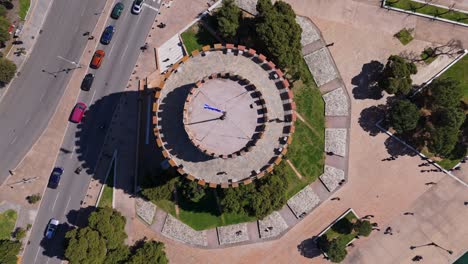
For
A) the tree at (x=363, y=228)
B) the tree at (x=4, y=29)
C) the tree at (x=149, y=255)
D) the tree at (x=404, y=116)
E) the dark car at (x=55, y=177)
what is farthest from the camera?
the dark car at (x=55, y=177)

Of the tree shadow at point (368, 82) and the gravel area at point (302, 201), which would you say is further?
the tree shadow at point (368, 82)

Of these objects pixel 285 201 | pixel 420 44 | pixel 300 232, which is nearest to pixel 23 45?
pixel 285 201

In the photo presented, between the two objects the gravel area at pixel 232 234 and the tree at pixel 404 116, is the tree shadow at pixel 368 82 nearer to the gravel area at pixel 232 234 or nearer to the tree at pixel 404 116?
the tree at pixel 404 116

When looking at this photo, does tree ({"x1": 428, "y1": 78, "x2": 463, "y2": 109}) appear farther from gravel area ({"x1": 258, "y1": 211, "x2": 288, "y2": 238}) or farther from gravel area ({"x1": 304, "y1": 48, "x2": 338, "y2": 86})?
gravel area ({"x1": 258, "y1": 211, "x2": 288, "y2": 238})

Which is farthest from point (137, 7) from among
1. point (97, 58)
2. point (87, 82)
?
point (87, 82)

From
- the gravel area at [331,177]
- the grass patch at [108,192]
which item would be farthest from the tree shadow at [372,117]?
the grass patch at [108,192]

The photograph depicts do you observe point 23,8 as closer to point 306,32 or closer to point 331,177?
point 306,32
